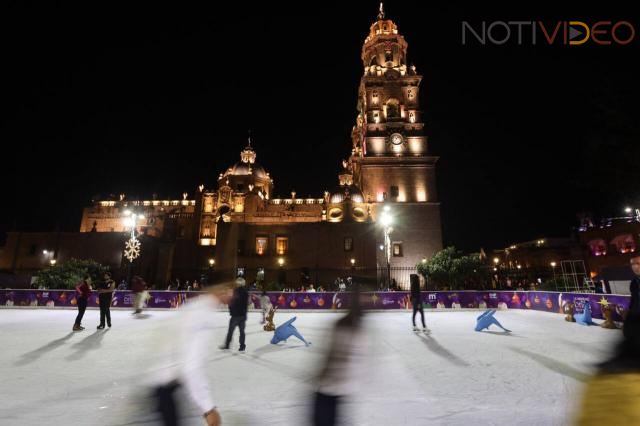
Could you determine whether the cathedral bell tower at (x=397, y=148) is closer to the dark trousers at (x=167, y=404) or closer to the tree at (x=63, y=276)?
the tree at (x=63, y=276)

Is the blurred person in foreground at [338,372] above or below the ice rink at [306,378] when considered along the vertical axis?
above

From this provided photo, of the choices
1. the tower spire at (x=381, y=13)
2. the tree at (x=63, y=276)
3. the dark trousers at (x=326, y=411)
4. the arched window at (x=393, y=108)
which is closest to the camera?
the dark trousers at (x=326, y=411)

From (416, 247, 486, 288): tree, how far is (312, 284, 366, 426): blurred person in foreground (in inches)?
999

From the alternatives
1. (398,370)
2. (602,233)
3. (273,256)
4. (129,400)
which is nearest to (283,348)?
(398,370)

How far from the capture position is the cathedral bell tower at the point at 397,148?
37906mm

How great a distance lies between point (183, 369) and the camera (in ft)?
9.14

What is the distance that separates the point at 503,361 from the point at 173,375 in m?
6.27

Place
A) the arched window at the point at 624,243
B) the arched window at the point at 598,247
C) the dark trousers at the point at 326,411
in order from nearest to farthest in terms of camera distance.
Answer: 1. the dark trousers at the point at 326,411
2. the arched window at the point at 624,243
3. the arched window at the point at 598,247

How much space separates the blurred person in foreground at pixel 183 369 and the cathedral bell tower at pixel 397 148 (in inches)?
1388

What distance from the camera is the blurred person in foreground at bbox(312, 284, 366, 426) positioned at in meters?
2.69

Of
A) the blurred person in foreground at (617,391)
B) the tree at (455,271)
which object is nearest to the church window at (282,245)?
the tree at (455,271)

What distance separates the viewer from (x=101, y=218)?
55.4 m

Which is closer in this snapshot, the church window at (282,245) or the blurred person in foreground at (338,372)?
the blurred person in foreground at (338,372)

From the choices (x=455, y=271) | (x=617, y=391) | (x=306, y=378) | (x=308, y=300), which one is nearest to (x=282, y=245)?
(x=455, y=271)
